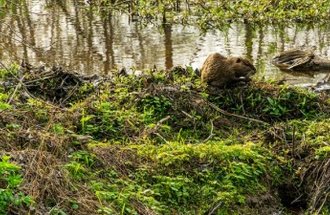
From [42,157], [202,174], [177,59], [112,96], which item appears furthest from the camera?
[177,59]

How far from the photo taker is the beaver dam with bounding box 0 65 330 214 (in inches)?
197

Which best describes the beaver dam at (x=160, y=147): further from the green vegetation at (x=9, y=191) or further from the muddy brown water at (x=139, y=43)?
the muddy brown water at (x=139, y=43)

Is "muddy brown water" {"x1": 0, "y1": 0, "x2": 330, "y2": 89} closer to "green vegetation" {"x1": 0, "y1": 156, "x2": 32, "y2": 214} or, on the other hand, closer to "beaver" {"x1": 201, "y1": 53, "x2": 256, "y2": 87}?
"beaver" {"x1": 201, "y1": 53, "x2": 256, "y2": 87}

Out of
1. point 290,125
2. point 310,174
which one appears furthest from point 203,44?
point 310,174

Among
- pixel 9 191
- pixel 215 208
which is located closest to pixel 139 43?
pixel 215 208

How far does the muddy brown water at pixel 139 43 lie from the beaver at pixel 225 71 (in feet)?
6.95

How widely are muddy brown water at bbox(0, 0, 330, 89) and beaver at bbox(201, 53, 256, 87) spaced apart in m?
2.12

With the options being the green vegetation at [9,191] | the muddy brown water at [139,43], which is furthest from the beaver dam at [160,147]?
the muddy brown water at [139,43]

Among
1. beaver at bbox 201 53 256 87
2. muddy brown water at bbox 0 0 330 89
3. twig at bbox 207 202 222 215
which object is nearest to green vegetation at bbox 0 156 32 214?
twig at bbox 207 202 222 215

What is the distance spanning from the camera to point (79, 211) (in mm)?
4672

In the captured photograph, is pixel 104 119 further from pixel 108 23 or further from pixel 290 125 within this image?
pixel 108 23

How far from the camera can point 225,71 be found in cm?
798

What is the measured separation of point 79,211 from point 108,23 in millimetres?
11851

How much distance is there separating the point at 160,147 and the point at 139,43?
7636 millimetres
